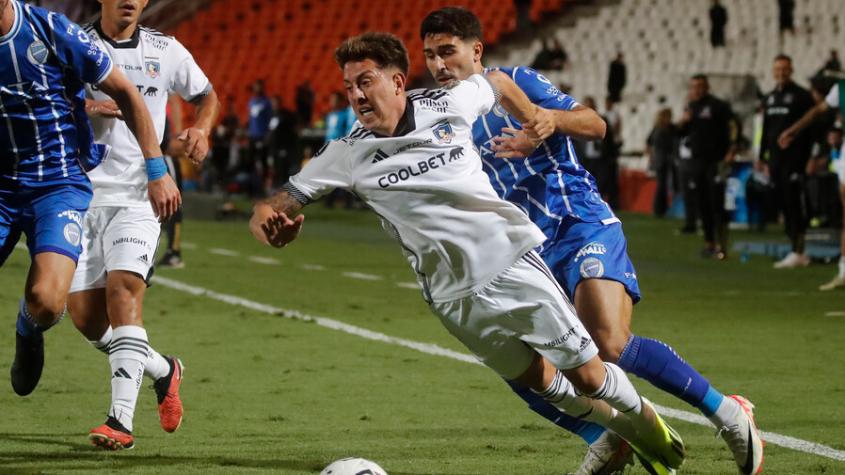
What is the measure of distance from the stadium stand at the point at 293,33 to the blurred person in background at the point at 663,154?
32.2 feet

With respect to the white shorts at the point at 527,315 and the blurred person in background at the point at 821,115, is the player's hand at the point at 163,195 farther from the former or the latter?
the blurred person in background at the point at 821,115

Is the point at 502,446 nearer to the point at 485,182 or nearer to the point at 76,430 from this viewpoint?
the point at 485,182

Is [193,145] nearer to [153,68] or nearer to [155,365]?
[153,68]

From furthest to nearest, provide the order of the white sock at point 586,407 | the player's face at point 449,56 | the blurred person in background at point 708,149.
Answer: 1. the blurred person in background at point 708,149
2. the player's face at point 449,56
3. the white sock at point 586,407

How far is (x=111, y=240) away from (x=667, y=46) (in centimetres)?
2346

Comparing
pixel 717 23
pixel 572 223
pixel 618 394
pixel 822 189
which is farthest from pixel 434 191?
pixel 717 23

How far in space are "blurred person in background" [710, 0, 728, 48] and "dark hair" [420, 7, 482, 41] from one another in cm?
2092

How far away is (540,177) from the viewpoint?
6.10 meters

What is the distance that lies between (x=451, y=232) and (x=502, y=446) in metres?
1.38

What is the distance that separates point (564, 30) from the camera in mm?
31875

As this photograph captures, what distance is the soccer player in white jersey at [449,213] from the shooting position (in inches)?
201

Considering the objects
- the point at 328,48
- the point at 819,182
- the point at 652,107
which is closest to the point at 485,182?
the point at 819,182

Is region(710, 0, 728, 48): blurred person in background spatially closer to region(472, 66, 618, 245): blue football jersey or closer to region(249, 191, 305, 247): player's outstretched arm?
region(472, 66, 618, 245): blue football jersey

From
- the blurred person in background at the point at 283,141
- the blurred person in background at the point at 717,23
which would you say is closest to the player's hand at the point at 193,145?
the blurred person in background at the point at 283,141
